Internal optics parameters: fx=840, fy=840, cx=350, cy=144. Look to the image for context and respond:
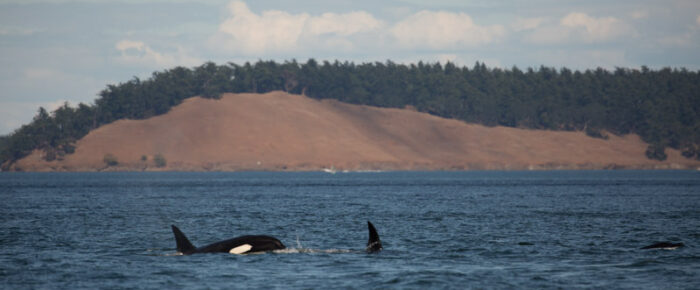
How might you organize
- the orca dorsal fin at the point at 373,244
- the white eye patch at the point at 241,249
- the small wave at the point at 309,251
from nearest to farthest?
the white eye patch at the point at 241,249 → the orca dorsal fin at the point at 373,244 → the small wave at the point at 309,251

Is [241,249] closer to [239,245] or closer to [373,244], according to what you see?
[239,245]

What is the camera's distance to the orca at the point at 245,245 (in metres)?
29.6

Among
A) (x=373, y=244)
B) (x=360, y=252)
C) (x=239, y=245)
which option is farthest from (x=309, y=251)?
(x=239, y=245)

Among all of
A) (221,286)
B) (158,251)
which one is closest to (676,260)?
(221,286)

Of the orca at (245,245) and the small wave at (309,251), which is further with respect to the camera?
the small wave at (309,251)

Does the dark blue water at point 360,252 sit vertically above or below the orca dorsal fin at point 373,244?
below

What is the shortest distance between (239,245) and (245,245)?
0.80ft

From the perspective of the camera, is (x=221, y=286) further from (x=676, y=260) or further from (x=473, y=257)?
(x=676, y=260)

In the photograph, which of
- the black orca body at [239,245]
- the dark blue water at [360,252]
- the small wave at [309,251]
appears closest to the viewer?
the dark blue water at [360,252]

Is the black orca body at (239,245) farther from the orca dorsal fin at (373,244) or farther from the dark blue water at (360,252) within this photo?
the orca dorsal fin at (373,244)

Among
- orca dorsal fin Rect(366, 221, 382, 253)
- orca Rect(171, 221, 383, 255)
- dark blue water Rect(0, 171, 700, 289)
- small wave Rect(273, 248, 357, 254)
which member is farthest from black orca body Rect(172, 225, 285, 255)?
orca dorsal fin Rect(366, 221, 382, 253)

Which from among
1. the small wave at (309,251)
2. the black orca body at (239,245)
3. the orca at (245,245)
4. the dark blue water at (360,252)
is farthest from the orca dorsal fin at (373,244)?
the black orca body at (239,245)

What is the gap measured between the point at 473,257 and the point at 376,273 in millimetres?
5784

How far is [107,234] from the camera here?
40906 millimetres
